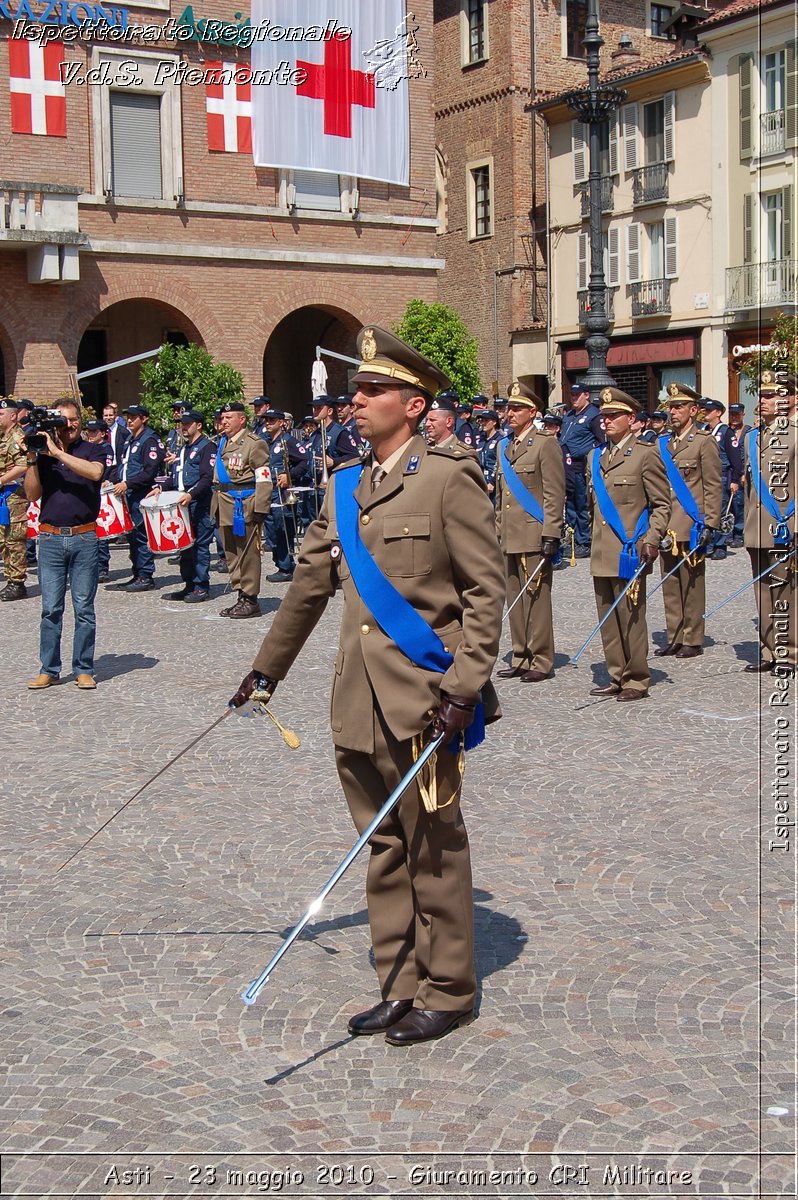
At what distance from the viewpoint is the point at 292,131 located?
2830cm

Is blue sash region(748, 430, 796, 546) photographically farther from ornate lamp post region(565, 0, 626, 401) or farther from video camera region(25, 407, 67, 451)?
ornate lamp post region(565, 0, 626, 401)

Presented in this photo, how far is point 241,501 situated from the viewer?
13602 mm

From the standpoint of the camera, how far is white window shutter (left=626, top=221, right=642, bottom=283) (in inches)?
1404

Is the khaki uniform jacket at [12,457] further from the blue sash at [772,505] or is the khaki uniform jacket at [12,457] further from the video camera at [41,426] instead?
the blue sash at [772,505]

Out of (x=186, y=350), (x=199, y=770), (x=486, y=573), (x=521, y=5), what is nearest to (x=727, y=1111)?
(x=486, y=573)

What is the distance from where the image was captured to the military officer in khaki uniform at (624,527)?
30.3 feet

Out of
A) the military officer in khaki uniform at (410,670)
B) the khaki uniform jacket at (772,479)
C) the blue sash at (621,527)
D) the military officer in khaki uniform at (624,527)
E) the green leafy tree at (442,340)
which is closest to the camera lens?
the military officer in khaki uniform at (410,670)

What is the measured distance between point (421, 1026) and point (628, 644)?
550cm

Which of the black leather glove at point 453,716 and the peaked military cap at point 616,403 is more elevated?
the peaked military cap at point 616,403

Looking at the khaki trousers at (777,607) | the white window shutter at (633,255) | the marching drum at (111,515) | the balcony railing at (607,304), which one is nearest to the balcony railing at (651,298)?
the white window shutter at (633,255)

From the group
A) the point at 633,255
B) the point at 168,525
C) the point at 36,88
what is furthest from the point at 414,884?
the point at 633,255

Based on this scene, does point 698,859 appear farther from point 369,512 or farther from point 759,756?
point 369,512

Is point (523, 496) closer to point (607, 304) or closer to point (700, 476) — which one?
point (700, 476)

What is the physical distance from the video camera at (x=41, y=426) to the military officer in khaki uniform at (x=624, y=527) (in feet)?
12.6
